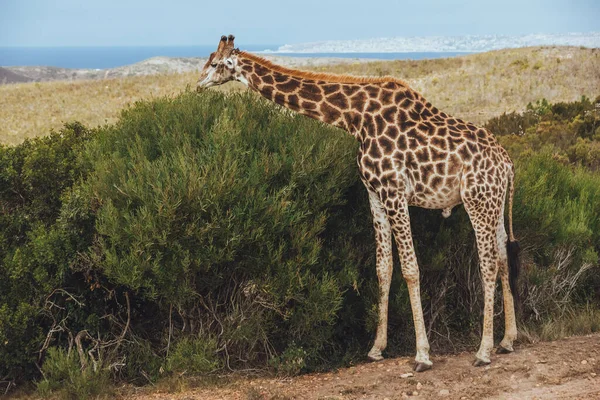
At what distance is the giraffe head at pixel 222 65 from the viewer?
7.12 meters

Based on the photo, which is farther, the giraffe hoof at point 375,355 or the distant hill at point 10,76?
the distant hill at point 10,76

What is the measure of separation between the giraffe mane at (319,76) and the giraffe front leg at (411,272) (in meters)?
1.35

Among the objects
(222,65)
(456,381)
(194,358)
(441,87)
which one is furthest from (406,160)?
(441,87)

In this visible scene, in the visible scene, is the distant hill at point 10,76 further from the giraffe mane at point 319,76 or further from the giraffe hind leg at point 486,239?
the giraffe hind leg at point 486,239

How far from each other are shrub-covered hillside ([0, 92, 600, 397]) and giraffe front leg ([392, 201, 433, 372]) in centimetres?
75

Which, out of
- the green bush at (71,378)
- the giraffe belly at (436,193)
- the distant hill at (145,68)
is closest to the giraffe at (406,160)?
the giraffe belly at (436,193)

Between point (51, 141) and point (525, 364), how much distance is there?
21.8 ft

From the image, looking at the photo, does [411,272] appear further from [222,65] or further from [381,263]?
[222,65]

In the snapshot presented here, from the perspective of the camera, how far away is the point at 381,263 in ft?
23.0

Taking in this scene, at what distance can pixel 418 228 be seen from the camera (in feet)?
26.5

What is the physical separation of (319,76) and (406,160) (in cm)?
133

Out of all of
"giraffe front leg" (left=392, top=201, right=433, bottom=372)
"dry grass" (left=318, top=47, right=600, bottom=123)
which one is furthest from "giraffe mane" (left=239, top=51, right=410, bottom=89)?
"dry grass" (left=318, top=47, right=600, bottom=123)

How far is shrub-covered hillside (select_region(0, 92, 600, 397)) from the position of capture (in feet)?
22.1

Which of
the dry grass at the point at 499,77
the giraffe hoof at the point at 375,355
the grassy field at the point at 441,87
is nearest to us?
the giraffe hoof at the point at 375,355
